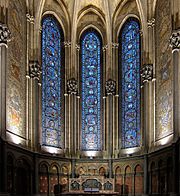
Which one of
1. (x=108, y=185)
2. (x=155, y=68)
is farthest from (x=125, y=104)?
(x=108, y=185)

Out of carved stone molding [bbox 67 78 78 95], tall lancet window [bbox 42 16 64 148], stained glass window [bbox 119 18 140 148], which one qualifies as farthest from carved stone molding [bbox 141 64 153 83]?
tall lancet window [bbox 42 16 64 148]

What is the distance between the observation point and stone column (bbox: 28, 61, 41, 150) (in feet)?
118

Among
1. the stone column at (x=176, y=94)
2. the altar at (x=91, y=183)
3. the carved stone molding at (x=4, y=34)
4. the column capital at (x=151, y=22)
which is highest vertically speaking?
the column capital at (x=151, y=22)

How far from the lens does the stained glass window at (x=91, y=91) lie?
41938 millimetres

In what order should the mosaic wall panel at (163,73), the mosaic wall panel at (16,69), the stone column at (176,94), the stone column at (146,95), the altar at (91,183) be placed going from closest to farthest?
the stone column at (176,94) → the mosaic wall panel at (16,69) → the mosaic wall panel at (163,73) → the altar at (91,183) → the stone column at (146,95)

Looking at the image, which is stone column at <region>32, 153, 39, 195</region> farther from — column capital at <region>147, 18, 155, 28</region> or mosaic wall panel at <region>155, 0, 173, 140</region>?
column capital at <region>147, 18, 155, 28</region>

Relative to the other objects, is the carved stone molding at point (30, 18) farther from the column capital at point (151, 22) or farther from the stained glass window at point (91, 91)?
the column capital at point (151, 22)

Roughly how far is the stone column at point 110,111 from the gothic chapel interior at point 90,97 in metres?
0.09

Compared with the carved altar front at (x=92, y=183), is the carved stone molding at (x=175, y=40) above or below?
above

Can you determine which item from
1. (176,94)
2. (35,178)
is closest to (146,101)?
(176,94)

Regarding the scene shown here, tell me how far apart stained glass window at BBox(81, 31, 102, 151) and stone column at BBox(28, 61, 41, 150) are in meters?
6.46

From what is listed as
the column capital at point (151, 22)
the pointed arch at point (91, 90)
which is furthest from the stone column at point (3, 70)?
the pointed arch at point (91, 90)

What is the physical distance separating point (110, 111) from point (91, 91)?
2997mm

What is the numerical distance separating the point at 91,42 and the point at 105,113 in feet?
23.5
